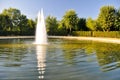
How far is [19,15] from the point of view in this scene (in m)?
97.4

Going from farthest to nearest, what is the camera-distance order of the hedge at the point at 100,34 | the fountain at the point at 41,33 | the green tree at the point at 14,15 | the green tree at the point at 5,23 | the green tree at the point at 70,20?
the green tree at the point at 14,15 → the green tree at the point at 70,20 → the green tree at the point at 5,23 → the hedge at the point at 100,34 → the fountain at the point at 41,33

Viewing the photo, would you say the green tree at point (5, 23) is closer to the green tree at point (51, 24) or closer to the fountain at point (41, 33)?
the green tree at point (51, 24)

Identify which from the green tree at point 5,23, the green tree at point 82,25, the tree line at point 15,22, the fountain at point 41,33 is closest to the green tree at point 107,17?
the green tree at point 82,25

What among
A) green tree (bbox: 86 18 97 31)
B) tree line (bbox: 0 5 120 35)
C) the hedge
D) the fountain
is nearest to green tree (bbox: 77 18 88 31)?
tree line (bbox: 0 5 120 35)

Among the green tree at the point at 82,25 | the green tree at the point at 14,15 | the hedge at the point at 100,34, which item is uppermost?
the green tree at the point at 14,15

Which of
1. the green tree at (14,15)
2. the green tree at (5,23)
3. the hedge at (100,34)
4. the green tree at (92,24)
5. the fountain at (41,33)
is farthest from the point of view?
the green tree at (14,15)

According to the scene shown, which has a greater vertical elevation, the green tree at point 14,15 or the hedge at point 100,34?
the green tree at point 14,15

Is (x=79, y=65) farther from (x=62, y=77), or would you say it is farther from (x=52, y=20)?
(x=52, y=20)

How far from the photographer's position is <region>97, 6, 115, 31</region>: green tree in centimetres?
7631

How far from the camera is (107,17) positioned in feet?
252

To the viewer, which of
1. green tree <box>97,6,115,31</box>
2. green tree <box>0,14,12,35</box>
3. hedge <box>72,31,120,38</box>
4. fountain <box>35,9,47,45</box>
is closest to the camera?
fountain <box>35,9,47,45</box>

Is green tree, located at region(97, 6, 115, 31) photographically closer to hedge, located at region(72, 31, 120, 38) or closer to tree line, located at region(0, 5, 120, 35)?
tree line, located at region(0, 5, 120, 35)

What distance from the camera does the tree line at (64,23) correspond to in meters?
76.8

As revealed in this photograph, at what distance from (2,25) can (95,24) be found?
1076 inches
